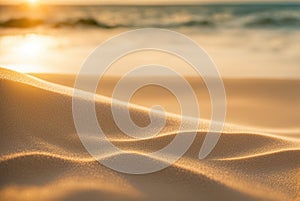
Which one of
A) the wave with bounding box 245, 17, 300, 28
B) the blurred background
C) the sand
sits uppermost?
→ the sand

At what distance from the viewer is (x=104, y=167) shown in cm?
151

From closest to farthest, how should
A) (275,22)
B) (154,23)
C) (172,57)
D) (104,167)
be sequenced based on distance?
(104,167)
(172,57)
(275,22)
(154,23)

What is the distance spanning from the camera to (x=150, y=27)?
1694 cm

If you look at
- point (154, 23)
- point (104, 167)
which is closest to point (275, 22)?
point (154, 23)

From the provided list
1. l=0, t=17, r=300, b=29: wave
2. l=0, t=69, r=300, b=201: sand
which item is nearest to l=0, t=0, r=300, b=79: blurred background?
l=0, t=17, r=300, b=29: wave

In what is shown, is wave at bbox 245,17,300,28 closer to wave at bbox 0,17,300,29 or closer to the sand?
wave at bbox 0,17,300,29

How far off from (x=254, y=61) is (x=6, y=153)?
19.0ft

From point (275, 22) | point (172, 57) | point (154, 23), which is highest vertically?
point (172, 57)

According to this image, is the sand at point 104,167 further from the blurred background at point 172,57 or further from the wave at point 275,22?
the wave at point 275,22

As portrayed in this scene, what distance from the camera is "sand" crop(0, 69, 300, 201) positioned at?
4.62 feet

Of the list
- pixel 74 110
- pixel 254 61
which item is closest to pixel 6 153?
pixel 74 110

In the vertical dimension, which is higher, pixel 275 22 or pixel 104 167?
pixel 104 167

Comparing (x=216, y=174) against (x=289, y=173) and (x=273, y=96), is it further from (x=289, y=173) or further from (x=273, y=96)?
(x=273, y=96)

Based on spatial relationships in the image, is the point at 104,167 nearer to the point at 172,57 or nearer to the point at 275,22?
the point at 172,57
